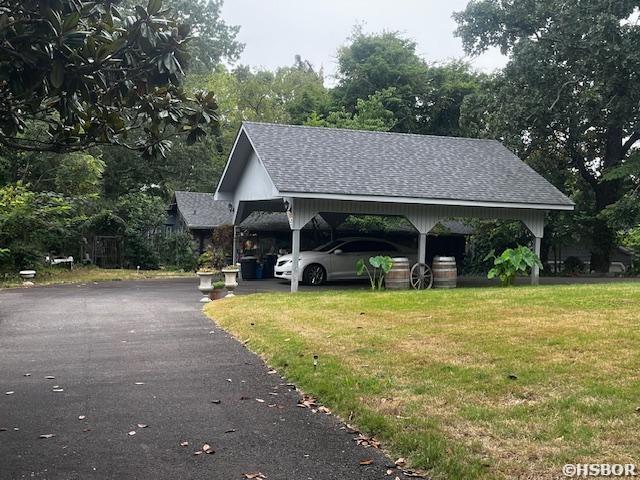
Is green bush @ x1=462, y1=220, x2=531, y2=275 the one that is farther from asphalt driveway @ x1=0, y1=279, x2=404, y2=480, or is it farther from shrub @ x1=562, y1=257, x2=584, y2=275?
asphalt driveway @ x1=0, y1=279, x2=404, y2=480

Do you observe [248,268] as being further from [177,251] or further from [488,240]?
[488,240]

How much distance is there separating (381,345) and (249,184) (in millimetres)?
11708

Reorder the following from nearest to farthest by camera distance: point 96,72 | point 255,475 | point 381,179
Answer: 1. point 255,475
2. point 96,72
3. point 381,179

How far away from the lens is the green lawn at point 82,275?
20098 mm

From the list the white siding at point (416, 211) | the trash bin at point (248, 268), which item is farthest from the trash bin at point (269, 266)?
the white siding at point (416, 211)

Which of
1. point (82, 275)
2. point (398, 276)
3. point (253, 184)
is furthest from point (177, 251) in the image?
point (398, 276)

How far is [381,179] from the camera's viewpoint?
628 inches

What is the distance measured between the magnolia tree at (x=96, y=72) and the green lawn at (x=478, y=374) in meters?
2.99

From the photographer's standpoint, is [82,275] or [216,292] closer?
[216,292]

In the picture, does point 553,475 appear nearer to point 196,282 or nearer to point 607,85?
point 196,282

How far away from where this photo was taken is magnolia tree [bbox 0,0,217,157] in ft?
13.9

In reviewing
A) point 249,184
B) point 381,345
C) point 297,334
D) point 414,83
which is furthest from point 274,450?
point 414,83

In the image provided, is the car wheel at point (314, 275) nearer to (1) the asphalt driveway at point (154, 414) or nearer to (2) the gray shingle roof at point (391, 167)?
(2) the gray shingle roof at point (391, 167)

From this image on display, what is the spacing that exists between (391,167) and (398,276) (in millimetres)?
3223
